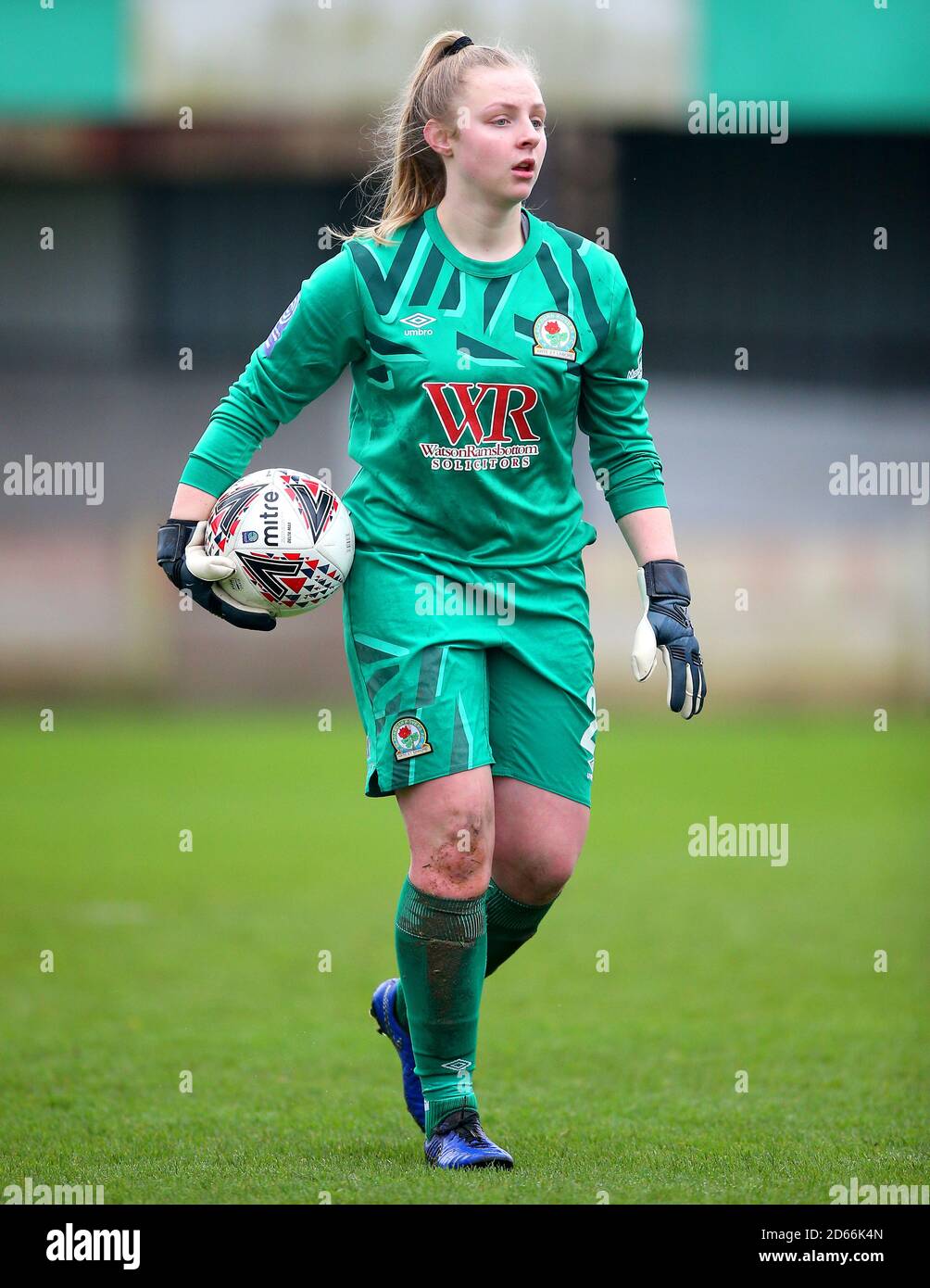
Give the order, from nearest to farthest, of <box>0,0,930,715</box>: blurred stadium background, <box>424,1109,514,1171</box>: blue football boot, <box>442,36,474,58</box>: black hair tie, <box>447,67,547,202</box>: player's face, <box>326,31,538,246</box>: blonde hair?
<box>424,1109,514,1171</box>: blue football boot, <box>447,67,547,202</box>: player's face, <box>326,31,538,246</box>: blonde hair, <box>442,36,474,58</box>: black hair tie, <box>0,0,930,715</box>: blurred stadium background

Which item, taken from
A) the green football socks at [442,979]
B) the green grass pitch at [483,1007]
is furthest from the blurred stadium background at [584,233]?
the green football socks at [442,979]

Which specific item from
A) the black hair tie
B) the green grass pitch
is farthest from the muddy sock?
the black hair tie

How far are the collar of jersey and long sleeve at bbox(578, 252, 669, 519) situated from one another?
0.21m

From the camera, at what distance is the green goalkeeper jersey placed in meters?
3.65

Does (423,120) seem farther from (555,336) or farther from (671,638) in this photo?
(671,638)

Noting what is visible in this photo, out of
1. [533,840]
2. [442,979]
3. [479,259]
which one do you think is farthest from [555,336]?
[442,979]

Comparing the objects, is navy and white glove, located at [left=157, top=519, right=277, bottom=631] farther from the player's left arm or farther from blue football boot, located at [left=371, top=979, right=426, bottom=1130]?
blue football boot, located at [left=371, top=979, right=426, bottom=1130]

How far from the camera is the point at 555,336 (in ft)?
12.2

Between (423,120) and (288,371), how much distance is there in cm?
64

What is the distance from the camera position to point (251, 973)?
6.37 m

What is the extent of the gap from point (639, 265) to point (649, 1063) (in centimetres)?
1593

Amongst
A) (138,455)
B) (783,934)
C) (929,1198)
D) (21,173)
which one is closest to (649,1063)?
(929,1198)
